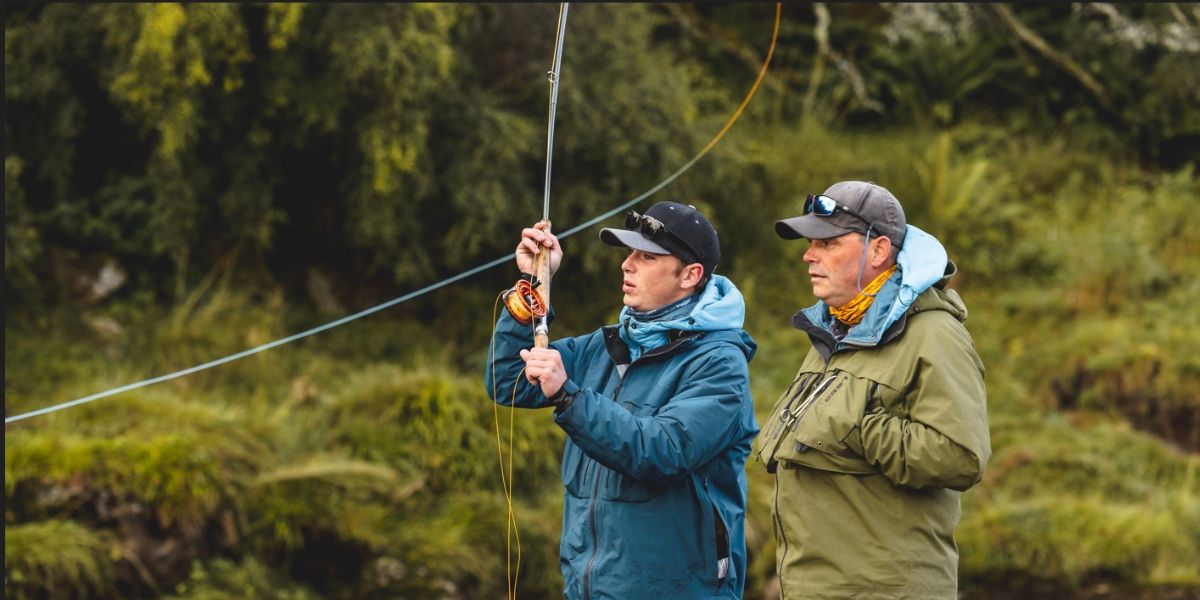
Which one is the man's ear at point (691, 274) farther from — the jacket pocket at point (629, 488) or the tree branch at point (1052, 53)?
the tree branch at point (1052, 53)

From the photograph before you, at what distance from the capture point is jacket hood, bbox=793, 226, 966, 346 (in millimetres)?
2879

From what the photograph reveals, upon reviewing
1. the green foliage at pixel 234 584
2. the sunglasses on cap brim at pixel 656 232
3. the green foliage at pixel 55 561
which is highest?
the sunglasses on cap brim at pixel 656 232

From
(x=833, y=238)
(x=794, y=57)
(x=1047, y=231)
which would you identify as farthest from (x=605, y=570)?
(x=794, y=57)

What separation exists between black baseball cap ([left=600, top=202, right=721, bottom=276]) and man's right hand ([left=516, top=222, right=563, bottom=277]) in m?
0.15

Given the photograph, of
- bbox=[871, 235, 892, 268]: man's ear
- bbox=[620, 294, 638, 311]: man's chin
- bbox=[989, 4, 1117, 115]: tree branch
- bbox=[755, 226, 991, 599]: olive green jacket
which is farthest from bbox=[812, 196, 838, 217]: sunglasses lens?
bbox=[989, 4, 1117, 115]: tree branch

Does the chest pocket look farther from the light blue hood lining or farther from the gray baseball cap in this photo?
the gray baseball cap

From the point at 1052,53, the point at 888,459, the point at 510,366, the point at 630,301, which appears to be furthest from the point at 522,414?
the point at 1052,53

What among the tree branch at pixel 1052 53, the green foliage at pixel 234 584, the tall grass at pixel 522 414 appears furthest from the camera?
the tree branch at pixel 1052 53

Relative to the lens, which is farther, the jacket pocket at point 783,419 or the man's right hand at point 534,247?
the man's right hand at point 534,247

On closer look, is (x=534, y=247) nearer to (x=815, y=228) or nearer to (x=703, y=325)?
(x=703, y=325)

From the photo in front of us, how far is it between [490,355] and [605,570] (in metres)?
0.70

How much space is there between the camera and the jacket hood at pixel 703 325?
3064 mm

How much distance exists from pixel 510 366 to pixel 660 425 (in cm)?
63

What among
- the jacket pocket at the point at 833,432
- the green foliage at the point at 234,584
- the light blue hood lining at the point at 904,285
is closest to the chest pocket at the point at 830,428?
the jacket pocket at the point at 833,432
